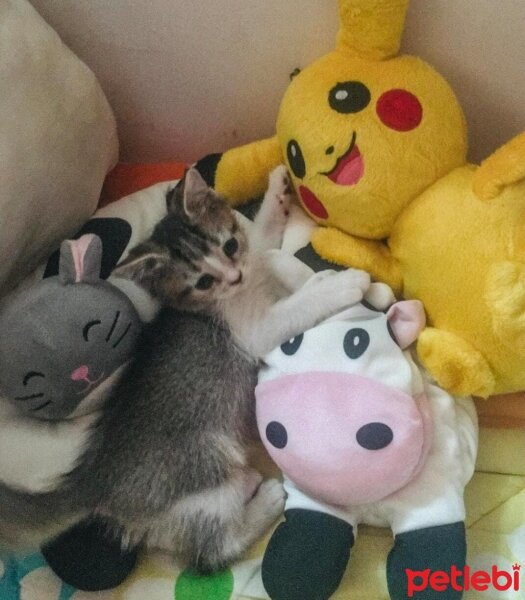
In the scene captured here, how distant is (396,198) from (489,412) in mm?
362

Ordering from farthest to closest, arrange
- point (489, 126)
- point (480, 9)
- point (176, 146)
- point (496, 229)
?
1. point (176, 146)
2. point (489, 126)
3. point (480, 9)
4. point (496, 229)

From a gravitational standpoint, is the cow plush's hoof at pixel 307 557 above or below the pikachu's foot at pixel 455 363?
below

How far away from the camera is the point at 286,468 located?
37.5 inches

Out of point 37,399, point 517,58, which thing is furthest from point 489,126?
point 37,399

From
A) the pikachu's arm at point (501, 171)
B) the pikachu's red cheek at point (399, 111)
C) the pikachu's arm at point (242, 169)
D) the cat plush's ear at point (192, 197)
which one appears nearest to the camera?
the pikachu's arm at point (501, 171)

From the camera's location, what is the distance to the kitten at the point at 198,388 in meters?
0.99

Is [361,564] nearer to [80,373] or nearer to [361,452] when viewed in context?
[361,452]

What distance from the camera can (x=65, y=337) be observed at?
0.94 m

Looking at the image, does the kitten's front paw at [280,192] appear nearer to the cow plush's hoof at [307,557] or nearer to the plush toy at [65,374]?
the plush toy at [65,374]

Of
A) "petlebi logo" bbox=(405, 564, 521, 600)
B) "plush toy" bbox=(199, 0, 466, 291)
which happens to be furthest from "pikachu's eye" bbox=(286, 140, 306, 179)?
"petlebi logo" bbox=(405, 564, 521, 600)

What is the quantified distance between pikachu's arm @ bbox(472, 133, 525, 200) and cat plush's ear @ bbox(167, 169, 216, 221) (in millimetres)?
395

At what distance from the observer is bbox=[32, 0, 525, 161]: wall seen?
1.07 m

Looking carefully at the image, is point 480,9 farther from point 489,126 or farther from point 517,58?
point 489,126

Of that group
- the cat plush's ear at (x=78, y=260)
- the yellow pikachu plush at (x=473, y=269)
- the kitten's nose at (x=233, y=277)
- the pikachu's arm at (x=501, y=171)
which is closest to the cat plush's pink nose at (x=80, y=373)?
the cat plush's ear at (x=78, y=260)
